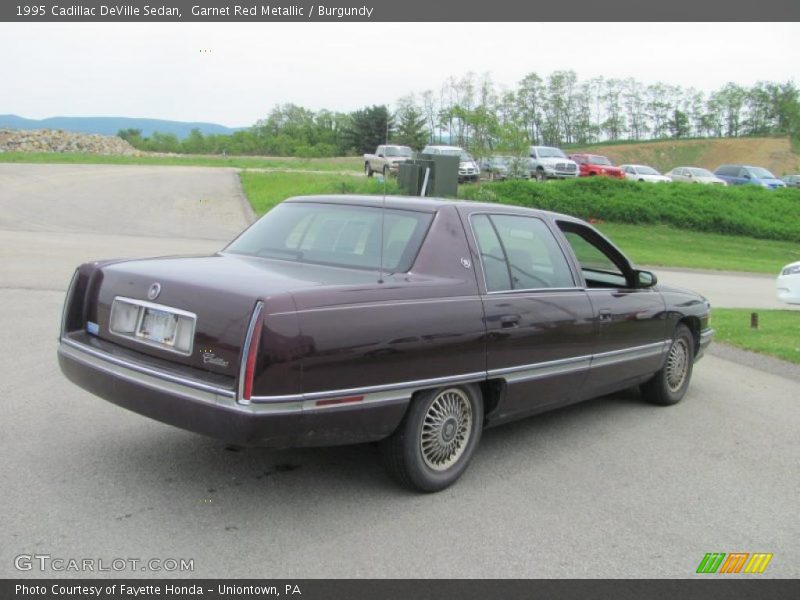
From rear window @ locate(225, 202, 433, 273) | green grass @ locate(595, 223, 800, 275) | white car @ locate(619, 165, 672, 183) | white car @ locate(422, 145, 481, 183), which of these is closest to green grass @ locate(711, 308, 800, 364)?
rear window @ locate(225, 202, 433, 273)

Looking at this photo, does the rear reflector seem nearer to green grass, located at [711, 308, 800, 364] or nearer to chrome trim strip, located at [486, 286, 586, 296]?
chrome trim strip, located at [486, 286, 586, 296]

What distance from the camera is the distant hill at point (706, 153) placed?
7500cm

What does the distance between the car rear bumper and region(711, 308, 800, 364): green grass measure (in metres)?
6.92

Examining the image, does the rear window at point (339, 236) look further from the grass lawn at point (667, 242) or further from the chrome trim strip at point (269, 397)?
the grass lawn at point (667, 242)

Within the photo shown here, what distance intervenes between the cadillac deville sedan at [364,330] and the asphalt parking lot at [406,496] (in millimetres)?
410

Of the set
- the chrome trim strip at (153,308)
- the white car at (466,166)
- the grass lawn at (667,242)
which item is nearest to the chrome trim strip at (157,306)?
the chrome trim strip at (153,308)

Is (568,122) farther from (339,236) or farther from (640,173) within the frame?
(339,236)

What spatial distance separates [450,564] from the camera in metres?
3.73

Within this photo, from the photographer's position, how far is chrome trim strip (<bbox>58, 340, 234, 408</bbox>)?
388 centimetres

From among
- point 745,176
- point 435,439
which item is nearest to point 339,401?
point 435,439

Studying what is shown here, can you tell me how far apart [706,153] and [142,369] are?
83054 millimetres

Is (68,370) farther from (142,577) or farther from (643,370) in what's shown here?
(643,370)
